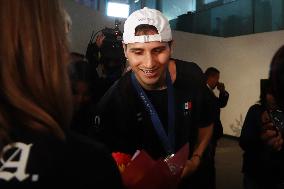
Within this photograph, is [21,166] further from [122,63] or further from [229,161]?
[229,161]

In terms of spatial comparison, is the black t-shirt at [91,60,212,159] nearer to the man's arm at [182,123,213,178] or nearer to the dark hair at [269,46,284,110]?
the man's arm at [182,123,213,178]

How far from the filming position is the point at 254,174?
231cm

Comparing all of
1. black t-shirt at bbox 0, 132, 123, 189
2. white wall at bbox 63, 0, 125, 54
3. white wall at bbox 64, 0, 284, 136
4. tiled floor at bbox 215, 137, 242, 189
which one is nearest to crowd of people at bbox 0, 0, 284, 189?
black t-shirt at bbox 0, 132, 123, 189

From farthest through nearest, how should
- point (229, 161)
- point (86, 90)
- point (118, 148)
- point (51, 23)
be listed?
point (229, 161)
point (86, 90)
point (118, 148)
point (51, 23)

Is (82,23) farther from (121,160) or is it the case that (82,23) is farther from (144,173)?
(144,173)

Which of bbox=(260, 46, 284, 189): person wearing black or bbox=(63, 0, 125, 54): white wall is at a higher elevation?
bbox=(63, 0, 125, 54): white wall

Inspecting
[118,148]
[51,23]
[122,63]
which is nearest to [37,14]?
[51,23]

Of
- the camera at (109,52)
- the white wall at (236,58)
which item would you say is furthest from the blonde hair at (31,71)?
the white wall at (236,58)

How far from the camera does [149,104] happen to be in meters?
1.89

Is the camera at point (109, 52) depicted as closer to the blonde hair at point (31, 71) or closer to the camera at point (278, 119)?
the camera at point (278, 119)

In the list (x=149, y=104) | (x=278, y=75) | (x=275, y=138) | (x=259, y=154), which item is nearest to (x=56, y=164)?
(x=278, y=75)

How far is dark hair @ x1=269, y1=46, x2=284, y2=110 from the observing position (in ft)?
4.73

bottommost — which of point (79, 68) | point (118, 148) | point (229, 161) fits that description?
point (229, 161)

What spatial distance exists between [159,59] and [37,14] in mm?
1214
